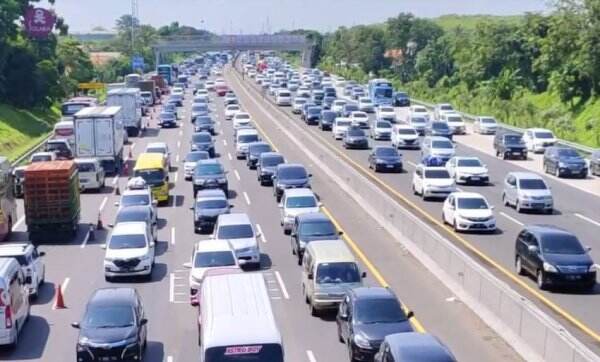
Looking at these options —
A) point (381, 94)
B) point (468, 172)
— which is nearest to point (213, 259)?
point (468, 172)

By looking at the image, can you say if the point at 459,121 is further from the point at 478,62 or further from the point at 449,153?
the point at 478,62

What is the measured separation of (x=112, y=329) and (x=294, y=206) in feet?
55.5

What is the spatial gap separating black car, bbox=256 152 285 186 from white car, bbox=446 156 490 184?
8.36 m

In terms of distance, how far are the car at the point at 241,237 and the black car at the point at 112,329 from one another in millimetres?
8336

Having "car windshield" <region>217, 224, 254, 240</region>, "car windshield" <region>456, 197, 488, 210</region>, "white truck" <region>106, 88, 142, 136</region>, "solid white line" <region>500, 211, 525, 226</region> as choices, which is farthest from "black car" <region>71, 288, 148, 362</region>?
"white truck" <region>106, 88, 142, 136</region>

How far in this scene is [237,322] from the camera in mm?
19703

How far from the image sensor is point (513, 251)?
34688mm

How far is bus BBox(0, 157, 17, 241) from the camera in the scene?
38.6 m

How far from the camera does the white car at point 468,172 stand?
5044 cm

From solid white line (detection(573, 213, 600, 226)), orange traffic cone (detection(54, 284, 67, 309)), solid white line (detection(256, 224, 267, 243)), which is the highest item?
orange traffic cone (detection(54, 284, 67, 309))

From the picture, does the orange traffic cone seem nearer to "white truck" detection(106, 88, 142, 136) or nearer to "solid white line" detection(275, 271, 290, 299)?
"solid white line" detection(275, 271, 290, 299)

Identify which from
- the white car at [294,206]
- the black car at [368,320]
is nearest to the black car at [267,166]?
the white car at [294,206]

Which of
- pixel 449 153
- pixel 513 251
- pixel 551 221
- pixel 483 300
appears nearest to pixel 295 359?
pixel 483 300

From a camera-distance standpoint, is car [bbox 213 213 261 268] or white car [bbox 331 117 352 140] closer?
car [bbox 213 213 261 268]
